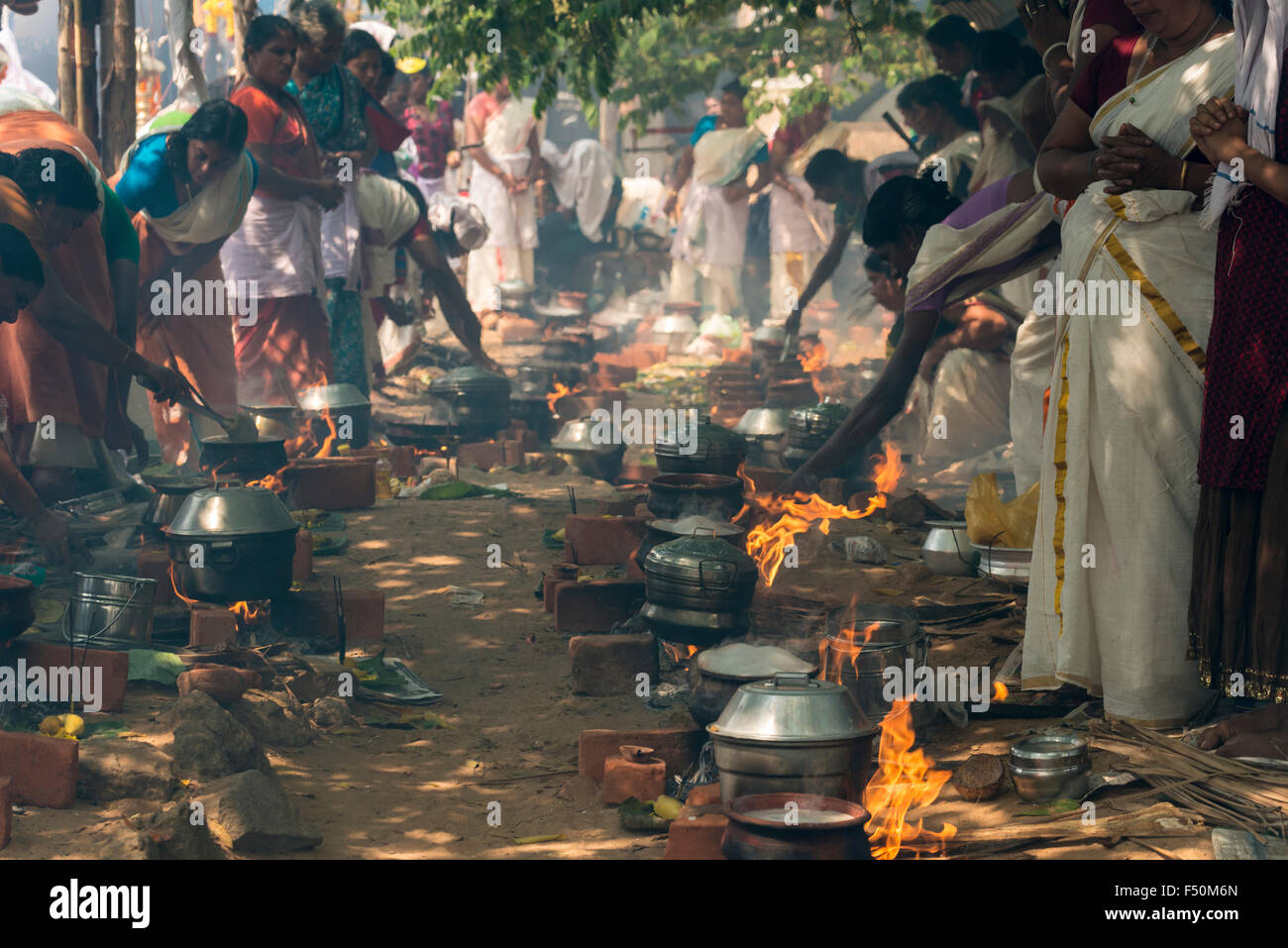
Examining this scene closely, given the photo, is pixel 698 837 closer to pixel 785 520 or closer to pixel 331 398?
pixel 785 520

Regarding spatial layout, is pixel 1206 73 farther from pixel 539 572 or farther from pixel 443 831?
pixel 539 572

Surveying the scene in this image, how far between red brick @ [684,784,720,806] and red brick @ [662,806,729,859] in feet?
0.85

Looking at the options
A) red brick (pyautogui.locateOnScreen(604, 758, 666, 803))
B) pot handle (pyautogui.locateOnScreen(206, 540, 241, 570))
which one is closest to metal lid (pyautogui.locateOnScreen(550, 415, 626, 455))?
pot handle (pyautogui.locateOnScreen(206, 540, 241, 570))

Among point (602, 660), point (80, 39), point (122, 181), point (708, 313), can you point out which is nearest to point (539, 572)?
point (602, 660)

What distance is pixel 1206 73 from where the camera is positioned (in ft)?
13.4

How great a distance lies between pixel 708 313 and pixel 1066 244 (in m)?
14.1

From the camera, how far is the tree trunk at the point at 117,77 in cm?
981

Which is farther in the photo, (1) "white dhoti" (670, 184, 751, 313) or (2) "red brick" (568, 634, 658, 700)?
(1) "white dhoti" (670, 184, 751, 313)

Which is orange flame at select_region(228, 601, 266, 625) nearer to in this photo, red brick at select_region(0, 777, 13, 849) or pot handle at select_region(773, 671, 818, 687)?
red brick at select_region(0, 777, 13, 849)

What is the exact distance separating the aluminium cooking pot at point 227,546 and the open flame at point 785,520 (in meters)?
2.02

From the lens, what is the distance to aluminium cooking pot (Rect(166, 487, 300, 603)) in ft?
19.1

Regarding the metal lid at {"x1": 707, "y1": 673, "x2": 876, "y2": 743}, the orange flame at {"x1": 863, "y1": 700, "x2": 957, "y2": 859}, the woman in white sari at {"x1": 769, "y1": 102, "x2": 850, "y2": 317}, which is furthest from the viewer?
the woman in white sari at {"x1": 769, "y1": 102, "x2": 850, "y2": 317}

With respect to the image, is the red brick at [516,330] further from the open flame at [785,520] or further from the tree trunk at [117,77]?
the open flame at [785,520]

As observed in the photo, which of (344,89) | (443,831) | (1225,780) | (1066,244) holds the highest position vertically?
(344,89)
